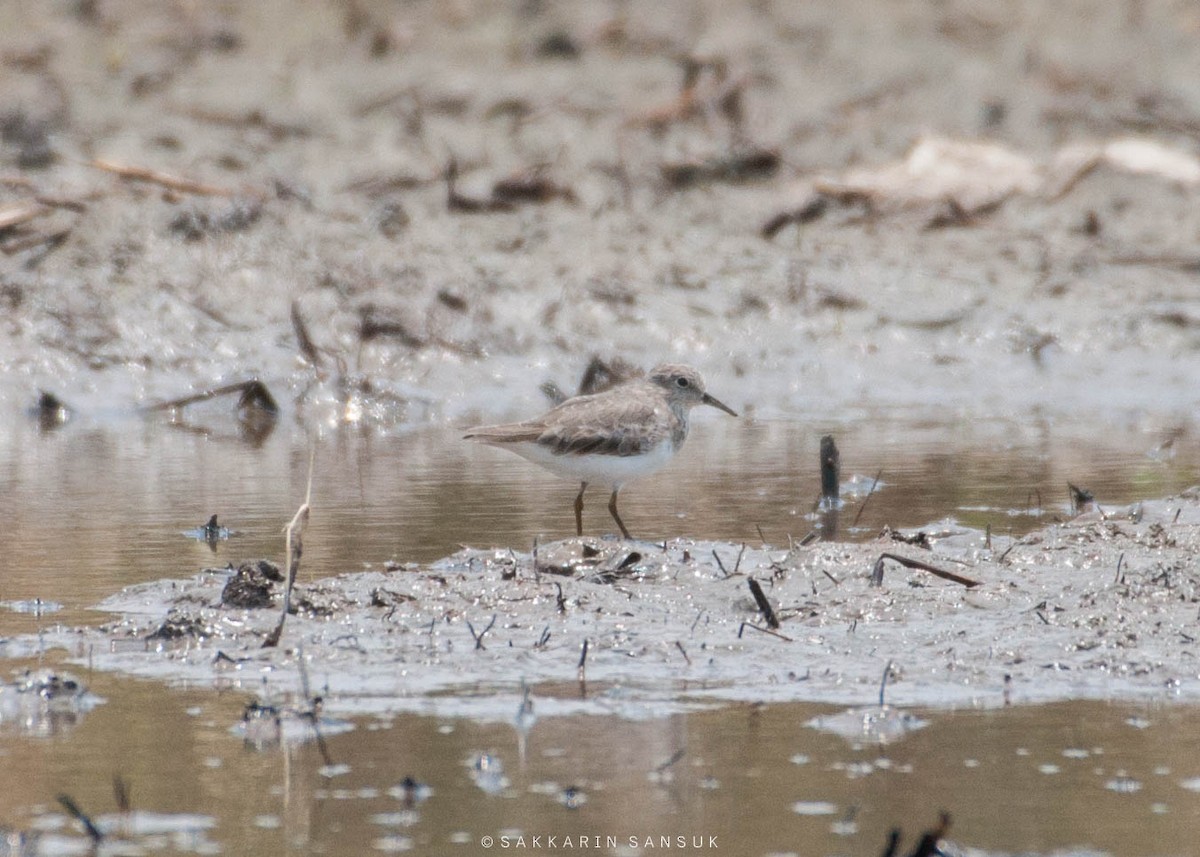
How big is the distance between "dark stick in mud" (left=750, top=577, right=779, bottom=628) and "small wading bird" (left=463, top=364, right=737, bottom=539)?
1921mm

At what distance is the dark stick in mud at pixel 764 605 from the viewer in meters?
6.55

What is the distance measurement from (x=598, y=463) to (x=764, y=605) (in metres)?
2.29

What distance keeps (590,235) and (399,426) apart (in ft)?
10.1

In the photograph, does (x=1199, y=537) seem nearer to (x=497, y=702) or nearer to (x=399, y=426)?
(x=497, y=702)

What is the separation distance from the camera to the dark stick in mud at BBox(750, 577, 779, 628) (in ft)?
21.5

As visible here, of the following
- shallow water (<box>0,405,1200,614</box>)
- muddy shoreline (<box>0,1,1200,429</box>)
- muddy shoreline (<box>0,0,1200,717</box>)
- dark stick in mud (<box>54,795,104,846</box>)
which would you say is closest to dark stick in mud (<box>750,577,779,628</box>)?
shallow water (<box>0,405,1200,614</box>)

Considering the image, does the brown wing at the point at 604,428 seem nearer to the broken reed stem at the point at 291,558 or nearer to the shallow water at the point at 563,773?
the shallow water at the point at 563,773

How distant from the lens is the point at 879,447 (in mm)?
11375

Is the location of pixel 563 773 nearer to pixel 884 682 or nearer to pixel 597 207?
pixel 884 682

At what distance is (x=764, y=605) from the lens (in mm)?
6570

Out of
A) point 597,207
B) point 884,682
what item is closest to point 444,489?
point 884,682

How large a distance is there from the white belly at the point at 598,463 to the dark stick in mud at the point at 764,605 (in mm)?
2190

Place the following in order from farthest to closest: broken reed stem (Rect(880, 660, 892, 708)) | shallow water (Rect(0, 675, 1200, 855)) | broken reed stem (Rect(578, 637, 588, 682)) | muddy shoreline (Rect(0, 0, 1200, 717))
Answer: muddy shoreline (Rect(0, 0, 1200, 717)) → broken reed stem (Rect(578, 637, 588, 682)) → broken reed stem (Rect(880, 660, 892, 708)) → shallow water (Rect(0, 675, 1200, 855))

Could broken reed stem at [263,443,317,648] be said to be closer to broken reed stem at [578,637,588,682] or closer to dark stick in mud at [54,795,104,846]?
A: broken reed stem at [578,637,588,682]
